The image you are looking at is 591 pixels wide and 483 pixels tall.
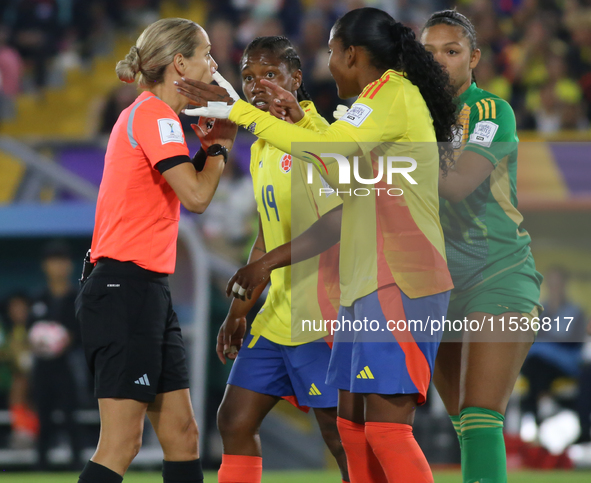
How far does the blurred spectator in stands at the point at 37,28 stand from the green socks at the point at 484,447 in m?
9.84

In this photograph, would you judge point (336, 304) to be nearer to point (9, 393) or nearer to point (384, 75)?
point (384, 75)

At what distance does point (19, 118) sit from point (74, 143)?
3.63 m

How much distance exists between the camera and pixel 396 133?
2809mm

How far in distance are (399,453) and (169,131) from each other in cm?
143

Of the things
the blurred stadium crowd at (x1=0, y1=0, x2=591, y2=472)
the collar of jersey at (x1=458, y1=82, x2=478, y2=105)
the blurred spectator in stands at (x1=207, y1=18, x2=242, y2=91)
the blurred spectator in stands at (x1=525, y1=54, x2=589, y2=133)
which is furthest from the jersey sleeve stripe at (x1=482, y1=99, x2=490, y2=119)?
the blurred spectator in stands at (x1=207, y1=18, x2=242, y2=91)

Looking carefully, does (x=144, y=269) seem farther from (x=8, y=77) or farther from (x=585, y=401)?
(x=8, y=77)

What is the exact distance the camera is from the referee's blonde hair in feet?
10.4

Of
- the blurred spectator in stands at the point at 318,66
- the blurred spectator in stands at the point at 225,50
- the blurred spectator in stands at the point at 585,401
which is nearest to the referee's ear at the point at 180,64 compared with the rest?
the blurred spectator in stands at the point at 318,66

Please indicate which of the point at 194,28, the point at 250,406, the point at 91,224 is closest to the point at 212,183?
the point at 194,28

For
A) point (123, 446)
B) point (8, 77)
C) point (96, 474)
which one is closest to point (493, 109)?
point (123, 446)

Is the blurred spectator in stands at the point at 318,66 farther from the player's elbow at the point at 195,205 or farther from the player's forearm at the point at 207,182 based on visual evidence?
the player's elbow at the point at 195,205

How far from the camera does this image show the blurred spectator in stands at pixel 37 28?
11.3m

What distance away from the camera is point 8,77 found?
35.3 ft

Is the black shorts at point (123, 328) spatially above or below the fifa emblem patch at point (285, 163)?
below
